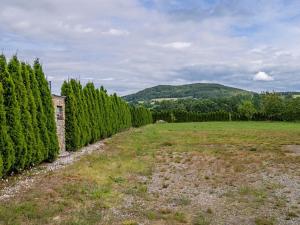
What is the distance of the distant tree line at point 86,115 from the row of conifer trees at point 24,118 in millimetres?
3761

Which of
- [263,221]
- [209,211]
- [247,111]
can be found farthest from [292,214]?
[247,111]

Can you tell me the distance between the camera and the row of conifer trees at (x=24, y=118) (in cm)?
1068

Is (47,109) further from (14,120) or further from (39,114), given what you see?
(14,120)

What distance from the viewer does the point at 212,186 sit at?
10250 mm

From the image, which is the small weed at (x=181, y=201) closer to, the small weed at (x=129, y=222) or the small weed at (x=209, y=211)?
the small weed at (x=209, y=211)

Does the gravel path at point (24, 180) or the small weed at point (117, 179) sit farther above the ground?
the gravel path at point (24, 180)

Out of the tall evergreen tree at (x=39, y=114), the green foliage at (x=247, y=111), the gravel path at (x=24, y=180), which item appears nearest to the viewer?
the gravel path at (x=24, y=180)

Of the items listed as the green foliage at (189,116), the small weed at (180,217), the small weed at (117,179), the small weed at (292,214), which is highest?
the green foliage at (189,116)

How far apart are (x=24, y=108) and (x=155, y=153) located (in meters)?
7.33

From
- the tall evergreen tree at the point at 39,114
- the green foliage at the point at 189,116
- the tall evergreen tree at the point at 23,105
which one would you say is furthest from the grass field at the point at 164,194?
the green foliage at the point at 189,116

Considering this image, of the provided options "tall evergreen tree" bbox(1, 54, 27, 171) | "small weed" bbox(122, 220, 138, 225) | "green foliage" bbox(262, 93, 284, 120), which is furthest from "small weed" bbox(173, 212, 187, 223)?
"green foliage" bbox(262, 93, 284, 120)

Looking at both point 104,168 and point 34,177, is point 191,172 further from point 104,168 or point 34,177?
point 34,177

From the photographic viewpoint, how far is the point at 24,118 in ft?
40.5

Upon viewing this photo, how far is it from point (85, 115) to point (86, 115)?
7.5 inches
